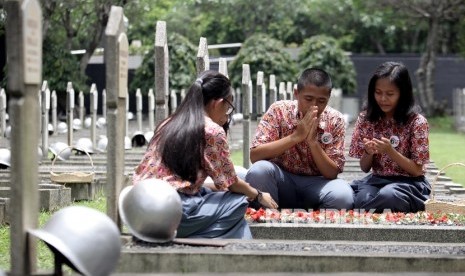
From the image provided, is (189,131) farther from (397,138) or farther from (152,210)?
(397,138)

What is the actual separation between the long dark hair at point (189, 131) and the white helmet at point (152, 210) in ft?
1.40

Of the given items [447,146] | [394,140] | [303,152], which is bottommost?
[447,146]

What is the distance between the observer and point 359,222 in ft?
27.5

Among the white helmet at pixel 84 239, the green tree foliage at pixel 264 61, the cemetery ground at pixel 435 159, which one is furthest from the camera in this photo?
the green tree foliage at pixel 264 61

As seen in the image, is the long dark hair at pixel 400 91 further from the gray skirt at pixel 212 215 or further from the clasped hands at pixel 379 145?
the gray skirt at pixel 212 215

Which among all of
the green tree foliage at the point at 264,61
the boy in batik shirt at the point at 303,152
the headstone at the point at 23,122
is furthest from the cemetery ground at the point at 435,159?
the green tree foliage at the point at 264,61

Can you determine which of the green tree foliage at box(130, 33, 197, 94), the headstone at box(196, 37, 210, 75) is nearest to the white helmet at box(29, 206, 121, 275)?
the headstone at box(196, 37, 210, 75)

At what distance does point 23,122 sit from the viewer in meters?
5.70

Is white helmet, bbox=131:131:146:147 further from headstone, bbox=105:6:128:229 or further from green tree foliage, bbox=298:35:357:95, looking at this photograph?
green tree foliage, bbox=298:35:357:95

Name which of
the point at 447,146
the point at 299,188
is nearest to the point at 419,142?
the point at 299,188

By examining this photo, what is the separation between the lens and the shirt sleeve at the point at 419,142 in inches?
345

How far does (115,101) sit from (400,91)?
2.56 metres

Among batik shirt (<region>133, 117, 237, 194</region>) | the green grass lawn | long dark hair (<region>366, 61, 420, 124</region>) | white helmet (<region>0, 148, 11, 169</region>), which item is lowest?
the green grass lawn

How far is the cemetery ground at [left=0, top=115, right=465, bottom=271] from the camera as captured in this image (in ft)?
25.1
